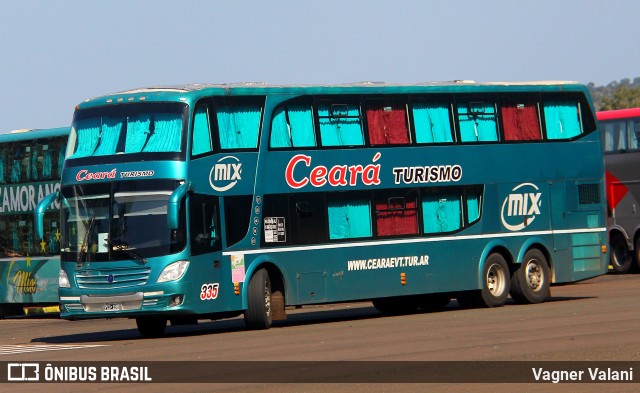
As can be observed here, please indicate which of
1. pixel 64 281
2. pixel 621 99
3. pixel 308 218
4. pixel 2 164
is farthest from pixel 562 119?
pixel 621 99

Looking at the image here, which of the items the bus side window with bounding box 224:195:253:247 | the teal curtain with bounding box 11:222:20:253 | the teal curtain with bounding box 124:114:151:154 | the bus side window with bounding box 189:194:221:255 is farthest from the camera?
the teal curtain with bounding box 11:222:20:253

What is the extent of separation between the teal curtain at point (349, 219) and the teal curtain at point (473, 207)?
8.44ft

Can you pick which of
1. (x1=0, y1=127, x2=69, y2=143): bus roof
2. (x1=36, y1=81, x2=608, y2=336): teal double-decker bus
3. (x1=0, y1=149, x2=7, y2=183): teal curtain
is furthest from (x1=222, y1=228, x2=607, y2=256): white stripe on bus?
(x1=0, y1=149, x2=7, y2=183): teal curtain

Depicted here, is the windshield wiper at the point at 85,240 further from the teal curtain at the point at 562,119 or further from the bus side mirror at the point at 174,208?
the teal curtain at the point at 562,119

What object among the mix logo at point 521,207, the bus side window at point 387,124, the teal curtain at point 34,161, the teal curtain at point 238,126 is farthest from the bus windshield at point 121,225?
the teal curtain at point 34,161

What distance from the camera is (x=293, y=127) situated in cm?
2517

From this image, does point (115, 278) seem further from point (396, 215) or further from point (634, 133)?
point (634, 133)

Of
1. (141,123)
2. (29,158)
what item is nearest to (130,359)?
(141,123)

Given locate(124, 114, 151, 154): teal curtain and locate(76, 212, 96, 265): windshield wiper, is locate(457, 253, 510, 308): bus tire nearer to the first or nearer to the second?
locate(124, 114, 151, 154): teal curtain

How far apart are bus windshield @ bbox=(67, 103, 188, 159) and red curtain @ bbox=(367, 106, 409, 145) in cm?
458

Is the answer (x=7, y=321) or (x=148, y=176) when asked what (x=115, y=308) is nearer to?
(x=148, y=176)

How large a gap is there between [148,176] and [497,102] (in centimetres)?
869

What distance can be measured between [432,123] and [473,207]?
1.95m

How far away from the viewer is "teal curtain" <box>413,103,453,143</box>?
27156 millimetres
